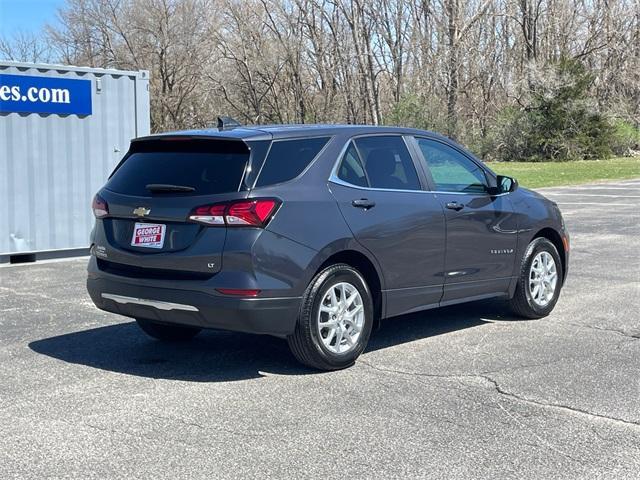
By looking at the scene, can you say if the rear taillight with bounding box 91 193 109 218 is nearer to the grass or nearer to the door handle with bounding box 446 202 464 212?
the door handle with bounding box 446 202 464 212

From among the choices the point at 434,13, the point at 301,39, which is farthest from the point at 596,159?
the point at 301,39

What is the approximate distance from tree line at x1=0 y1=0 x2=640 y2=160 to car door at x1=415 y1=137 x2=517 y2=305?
33186 mm

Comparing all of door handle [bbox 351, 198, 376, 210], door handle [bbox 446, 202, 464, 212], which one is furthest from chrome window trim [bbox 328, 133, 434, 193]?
door handle [bbox 446, 202, 464, 212]

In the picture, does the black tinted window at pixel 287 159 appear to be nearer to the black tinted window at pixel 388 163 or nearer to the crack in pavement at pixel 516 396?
the black tinted window at pixel 388 163

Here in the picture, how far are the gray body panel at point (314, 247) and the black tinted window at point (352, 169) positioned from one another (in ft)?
0.24

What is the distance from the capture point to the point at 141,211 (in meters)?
5.85

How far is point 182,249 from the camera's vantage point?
5.61m

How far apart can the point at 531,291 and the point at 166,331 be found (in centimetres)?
332

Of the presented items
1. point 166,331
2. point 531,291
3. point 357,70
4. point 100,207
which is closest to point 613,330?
point 531,291

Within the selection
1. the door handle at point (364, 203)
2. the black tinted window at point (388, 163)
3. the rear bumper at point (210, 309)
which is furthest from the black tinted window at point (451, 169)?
the rear bumper at point (210, 309)

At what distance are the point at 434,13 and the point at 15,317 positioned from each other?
40.4 metres

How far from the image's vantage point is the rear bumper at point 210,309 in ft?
18.0

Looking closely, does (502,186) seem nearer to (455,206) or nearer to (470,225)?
(470,225)

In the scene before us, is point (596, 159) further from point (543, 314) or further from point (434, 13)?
point (543, 314)
